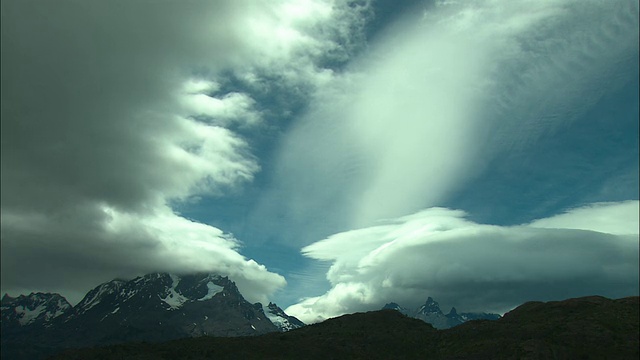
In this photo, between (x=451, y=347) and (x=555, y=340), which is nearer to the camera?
(x=555, y=340)

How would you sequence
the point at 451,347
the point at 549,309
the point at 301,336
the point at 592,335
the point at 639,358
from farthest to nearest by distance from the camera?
the point at 301,336 → the point at 549,309 → the point at 451,347 → the point at 592,335 → the point at 639,358

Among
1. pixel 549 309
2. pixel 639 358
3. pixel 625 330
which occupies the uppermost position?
pixel 549 309

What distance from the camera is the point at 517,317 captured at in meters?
187

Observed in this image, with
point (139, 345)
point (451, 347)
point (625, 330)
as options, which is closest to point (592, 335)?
point (625, 330)

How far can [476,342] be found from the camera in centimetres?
16100

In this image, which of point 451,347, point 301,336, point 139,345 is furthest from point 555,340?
point 139,345

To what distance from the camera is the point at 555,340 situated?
5797 inches

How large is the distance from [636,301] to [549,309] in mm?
30431

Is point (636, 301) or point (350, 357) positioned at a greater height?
point (636, 301)

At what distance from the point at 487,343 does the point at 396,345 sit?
4127cm

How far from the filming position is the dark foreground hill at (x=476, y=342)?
142 metres

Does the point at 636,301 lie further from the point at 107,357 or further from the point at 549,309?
the point at 107,357

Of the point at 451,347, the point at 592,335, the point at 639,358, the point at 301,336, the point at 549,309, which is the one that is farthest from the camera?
the point at 301,336

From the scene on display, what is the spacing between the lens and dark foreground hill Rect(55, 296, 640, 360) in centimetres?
14250
